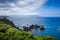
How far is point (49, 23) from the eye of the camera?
6.09 meters

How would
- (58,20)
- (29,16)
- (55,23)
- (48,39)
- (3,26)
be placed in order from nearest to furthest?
(48,39) → (3,26) → (29,16) → (55,23) → (58,20)

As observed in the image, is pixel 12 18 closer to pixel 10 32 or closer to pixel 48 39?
pixel 10 32

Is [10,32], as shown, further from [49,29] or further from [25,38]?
[49,29]

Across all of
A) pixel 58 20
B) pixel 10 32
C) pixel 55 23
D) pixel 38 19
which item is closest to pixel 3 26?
pixel 10 32

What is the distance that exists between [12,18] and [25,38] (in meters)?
2.67

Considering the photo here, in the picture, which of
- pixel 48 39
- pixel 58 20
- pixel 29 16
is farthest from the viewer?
pixel 58 20

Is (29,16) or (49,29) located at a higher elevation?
(29,16)

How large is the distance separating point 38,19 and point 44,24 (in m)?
0.37

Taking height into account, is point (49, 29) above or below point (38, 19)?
below

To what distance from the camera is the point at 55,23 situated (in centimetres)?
636

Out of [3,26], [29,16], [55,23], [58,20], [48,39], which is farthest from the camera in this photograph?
[58,20]

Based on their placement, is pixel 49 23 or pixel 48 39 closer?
pixel 48 39

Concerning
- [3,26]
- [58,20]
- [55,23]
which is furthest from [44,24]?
[3,26]

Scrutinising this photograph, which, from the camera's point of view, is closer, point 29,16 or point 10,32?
point 10,32
